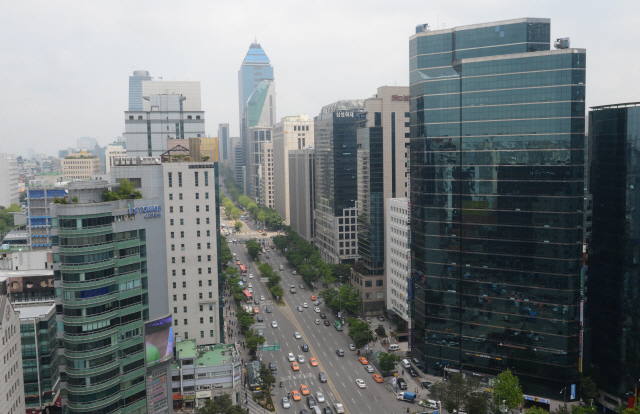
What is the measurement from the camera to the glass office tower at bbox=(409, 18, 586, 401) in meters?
91.1

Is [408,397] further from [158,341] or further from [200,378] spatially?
[158,341]

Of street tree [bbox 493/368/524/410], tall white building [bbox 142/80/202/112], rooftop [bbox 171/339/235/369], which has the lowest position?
street tree [bbox 493/368/524/410]

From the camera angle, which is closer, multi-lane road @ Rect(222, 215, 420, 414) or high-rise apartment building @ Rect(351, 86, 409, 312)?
multi-lane road @ Rect(222, 215, 420, 414)

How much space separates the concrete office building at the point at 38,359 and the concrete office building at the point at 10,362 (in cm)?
440

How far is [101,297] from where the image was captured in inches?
2884

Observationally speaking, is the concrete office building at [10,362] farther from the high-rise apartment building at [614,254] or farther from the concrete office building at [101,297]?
the high-rise apartment building at [614,254]

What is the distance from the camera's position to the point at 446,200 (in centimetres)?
10131

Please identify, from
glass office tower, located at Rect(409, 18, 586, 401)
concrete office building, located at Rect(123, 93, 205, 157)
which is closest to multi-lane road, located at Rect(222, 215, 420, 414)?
glass office tower, located at Rect(409, 18, 586, 401)

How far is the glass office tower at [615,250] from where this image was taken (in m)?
89.4

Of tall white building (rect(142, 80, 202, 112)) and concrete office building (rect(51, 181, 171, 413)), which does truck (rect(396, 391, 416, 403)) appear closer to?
concrete office building (rect(51, 181, 171, 413))

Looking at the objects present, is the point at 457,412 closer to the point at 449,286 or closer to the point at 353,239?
the point at 449,286

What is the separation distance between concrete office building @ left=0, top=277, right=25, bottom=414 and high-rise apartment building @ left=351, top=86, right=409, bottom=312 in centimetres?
8668

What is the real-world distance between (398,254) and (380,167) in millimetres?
26219

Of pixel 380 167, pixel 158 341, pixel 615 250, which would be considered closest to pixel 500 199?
pixel 615 250
